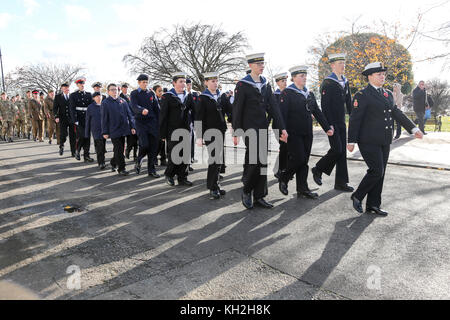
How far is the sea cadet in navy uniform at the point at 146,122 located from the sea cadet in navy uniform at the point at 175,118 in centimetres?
96

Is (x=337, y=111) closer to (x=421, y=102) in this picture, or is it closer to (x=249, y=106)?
(x=249, y=106)

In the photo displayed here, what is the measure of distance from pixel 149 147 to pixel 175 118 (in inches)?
52.9

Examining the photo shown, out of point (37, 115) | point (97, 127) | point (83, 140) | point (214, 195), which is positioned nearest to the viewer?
point (214, 195)

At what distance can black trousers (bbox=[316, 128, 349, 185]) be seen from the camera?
6.50 meters

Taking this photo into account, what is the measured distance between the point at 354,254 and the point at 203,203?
2.70 m

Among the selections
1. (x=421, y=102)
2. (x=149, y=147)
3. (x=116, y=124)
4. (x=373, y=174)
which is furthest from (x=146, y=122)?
(x=421, y=102)

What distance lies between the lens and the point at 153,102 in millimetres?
8570

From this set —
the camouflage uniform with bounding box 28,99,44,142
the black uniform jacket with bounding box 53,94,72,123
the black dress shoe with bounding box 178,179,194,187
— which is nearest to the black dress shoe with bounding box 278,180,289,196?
the black dress shoe with bounding box 178,179,194,187

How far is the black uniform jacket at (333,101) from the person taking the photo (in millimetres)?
6477

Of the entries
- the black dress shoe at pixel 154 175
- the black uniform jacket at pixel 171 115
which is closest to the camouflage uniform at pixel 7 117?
the black dress shoe at pixel 154 175

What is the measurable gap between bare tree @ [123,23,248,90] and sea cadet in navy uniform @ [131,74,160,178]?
1066 inches

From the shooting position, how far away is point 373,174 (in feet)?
16.7

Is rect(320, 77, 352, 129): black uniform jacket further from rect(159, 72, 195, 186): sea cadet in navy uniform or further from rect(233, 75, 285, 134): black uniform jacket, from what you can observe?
rect(159, 72, 195, 186): sea cadet in navy uniform

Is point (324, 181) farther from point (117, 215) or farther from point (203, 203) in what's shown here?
point (117, 215)
